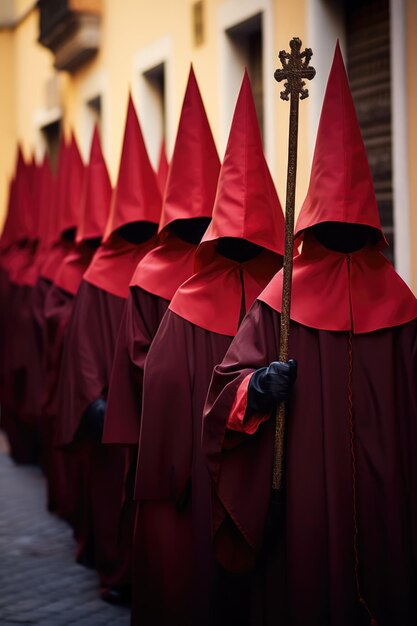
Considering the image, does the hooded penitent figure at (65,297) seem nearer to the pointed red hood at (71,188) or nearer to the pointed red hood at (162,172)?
the pointed red hood at (71,188)

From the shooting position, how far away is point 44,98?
1712 centimetres

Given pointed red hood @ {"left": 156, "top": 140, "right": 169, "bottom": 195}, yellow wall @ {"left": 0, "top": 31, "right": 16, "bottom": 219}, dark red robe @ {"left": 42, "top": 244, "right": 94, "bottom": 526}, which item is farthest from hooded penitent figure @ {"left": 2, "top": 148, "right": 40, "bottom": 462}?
yellow wall @ {"left": 0, "top": 31, "right": 16, "bottom": 219}

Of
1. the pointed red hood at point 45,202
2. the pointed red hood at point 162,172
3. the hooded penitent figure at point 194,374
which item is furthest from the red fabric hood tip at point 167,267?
the pointed red hood at point 45,202

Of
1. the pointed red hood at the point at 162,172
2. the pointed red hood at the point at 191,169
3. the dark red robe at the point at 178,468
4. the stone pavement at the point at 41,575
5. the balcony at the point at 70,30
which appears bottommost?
the stone pavement at the point at 41,575

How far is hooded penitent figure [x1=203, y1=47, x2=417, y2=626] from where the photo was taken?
161 inches

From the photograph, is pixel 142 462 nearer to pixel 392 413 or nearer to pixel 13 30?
pixel 392 413

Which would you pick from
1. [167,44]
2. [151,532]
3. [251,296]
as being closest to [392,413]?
[251,296]

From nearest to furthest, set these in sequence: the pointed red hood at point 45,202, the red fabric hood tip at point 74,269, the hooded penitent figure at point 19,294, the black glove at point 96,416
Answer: the black glove at point 96,416
the red fabric hood tip at point 74,269
the hooded penitent figure at point 19,294
the pointed red hood at point 45,202

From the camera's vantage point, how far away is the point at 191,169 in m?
5.52

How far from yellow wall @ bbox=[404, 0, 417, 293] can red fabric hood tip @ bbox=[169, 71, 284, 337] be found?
1.81 m

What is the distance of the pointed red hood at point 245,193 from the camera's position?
4.65m

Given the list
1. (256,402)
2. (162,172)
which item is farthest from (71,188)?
(256,402)

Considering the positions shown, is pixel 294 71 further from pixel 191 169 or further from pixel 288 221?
pixel 191 169

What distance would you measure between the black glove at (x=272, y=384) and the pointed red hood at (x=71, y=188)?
4.43 metres
